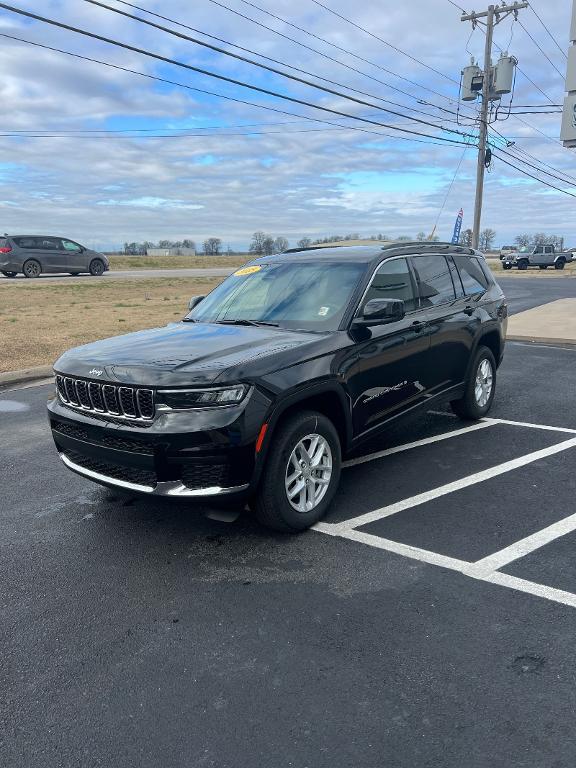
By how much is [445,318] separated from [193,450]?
10.5 feet

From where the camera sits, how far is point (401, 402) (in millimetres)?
5277

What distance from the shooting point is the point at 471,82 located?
2778cm

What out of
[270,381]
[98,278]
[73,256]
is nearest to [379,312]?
[270,381]

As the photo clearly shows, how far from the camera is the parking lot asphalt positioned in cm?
243

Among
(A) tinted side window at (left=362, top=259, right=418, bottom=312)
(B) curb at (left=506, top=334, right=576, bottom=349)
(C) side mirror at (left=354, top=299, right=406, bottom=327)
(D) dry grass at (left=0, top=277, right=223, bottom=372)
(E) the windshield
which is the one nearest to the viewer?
(C) side mirror at (left=354, top=299, right=406, bottom=327)

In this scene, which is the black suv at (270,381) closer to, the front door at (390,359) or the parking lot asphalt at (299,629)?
the front door at (390,359)

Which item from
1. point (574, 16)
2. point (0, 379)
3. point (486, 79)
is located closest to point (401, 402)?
point (0, 379)

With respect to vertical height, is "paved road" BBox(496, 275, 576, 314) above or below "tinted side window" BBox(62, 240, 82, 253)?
below

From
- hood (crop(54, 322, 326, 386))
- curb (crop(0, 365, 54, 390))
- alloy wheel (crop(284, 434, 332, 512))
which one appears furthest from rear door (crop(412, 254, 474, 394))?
curb (crop(0, 365, 54, 390))

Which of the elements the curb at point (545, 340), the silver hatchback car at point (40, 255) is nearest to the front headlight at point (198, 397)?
the curb at point (545, 340)

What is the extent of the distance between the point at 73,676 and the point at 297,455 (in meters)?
1.84

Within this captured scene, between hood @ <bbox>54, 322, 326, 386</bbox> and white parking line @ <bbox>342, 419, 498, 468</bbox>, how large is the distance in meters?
1.62

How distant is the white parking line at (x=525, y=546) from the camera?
146 inches

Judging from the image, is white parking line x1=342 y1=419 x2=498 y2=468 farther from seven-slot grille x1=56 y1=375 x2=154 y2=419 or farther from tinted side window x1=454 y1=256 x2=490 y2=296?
seven-slot grille x1=56 y1=375 x2=154 y2=419
